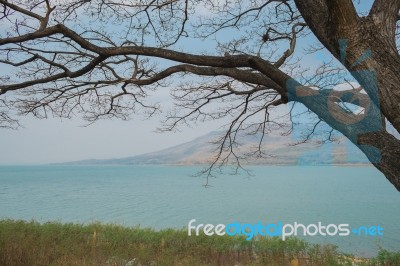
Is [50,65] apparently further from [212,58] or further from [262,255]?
[262,255]

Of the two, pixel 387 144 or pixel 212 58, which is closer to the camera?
pixel 387 144

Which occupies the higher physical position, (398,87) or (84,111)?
(84,111)

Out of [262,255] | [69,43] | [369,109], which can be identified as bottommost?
[262,255]

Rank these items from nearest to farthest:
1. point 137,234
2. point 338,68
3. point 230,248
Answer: point 338,68, point 230,248, point 137,234

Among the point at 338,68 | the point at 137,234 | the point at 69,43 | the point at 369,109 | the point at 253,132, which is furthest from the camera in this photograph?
the point at 137,234

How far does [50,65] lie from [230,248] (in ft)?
17.4

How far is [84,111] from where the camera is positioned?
729 centimetres

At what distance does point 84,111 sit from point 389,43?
551cm

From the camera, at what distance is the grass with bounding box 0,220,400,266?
22.1 ft

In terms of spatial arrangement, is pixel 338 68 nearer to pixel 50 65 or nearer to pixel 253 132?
pixel 253 132

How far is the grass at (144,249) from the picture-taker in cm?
675

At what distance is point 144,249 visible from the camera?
7.92 m

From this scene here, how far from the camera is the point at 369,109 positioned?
4031 mm

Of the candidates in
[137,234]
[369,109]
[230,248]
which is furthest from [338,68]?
[137,234]
